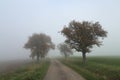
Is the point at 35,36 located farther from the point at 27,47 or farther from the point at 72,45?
the point at 72,45

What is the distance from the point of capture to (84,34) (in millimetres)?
49844

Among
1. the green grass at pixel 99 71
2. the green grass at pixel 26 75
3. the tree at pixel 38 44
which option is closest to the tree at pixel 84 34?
the green grass at pixel 99 71

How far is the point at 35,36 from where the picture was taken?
76.3m

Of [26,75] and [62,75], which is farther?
[26,75]

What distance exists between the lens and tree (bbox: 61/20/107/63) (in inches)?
1959

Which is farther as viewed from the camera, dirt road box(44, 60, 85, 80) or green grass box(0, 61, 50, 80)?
green grass box(0, 61, 50, 80)

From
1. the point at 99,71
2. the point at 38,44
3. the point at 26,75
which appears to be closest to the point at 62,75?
the point at 26,75

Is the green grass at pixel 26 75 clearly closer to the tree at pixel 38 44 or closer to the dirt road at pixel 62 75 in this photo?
the dirt road at pixel 62 75

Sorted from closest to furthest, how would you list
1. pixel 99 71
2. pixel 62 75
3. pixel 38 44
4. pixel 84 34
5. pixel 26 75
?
pixel 62 75, pixel 26 75, pixel 99 71, pixel 84 34, pixel 38 44

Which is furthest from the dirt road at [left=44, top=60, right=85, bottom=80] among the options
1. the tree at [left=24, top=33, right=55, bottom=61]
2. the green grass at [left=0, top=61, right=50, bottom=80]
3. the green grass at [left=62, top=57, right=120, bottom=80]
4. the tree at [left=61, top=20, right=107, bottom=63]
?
the tree at [left=24, top=33, right=55, bottom=61]

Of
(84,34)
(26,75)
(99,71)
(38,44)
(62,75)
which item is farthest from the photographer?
(38,44)

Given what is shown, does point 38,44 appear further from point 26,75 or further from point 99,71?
point 26,75

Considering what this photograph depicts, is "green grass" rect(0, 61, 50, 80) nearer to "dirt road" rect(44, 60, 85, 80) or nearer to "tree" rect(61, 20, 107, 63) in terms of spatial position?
"dirt road" rect(44, 60, 85, 80)

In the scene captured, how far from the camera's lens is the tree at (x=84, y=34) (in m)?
49.8
